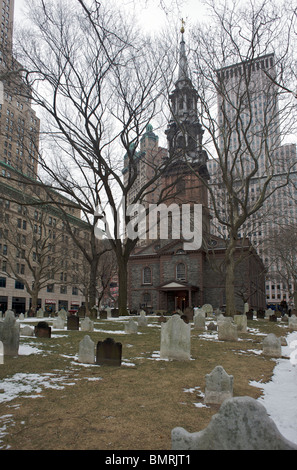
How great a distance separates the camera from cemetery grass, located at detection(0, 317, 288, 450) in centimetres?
320

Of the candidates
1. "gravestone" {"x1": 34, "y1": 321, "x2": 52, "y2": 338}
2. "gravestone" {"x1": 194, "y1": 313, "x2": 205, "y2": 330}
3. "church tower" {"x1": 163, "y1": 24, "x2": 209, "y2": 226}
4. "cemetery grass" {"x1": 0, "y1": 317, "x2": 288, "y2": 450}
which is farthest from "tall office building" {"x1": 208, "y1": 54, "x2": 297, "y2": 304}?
"gravestone" {"x1": 34, "y1": 321, "x2": 52, "y2": 338}

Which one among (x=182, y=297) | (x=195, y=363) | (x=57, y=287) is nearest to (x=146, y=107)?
(x=195, y=363)

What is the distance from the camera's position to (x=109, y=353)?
22.4ft

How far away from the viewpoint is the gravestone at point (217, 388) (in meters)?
4.48

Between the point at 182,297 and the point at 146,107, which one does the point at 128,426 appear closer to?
the point at 146,107

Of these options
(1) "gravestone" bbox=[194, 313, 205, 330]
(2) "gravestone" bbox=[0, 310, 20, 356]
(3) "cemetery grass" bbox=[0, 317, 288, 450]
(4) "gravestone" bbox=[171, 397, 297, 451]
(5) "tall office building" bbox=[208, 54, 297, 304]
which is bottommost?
(1) "gravestone" bbox=[194, 313, 205, 330]

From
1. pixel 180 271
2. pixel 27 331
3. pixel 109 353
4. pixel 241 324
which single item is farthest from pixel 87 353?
pixel 180 271

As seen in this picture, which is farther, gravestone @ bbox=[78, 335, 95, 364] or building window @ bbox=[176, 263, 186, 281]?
building window @ bbox=[176, 263, 186, 281]

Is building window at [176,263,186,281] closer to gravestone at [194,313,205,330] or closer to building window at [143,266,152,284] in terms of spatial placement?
building window at [143,266,152,284]

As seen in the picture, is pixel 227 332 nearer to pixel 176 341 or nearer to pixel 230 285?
pixel 176 341

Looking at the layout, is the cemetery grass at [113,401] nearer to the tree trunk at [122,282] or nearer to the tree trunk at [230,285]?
the tree trunk at [230,285]

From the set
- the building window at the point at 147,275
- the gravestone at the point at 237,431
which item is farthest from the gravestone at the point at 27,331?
the building window at the point at 147,275

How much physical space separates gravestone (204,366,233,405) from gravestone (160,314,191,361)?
2995 millimetres

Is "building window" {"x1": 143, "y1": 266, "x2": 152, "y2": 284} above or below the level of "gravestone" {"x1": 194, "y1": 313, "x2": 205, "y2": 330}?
above
